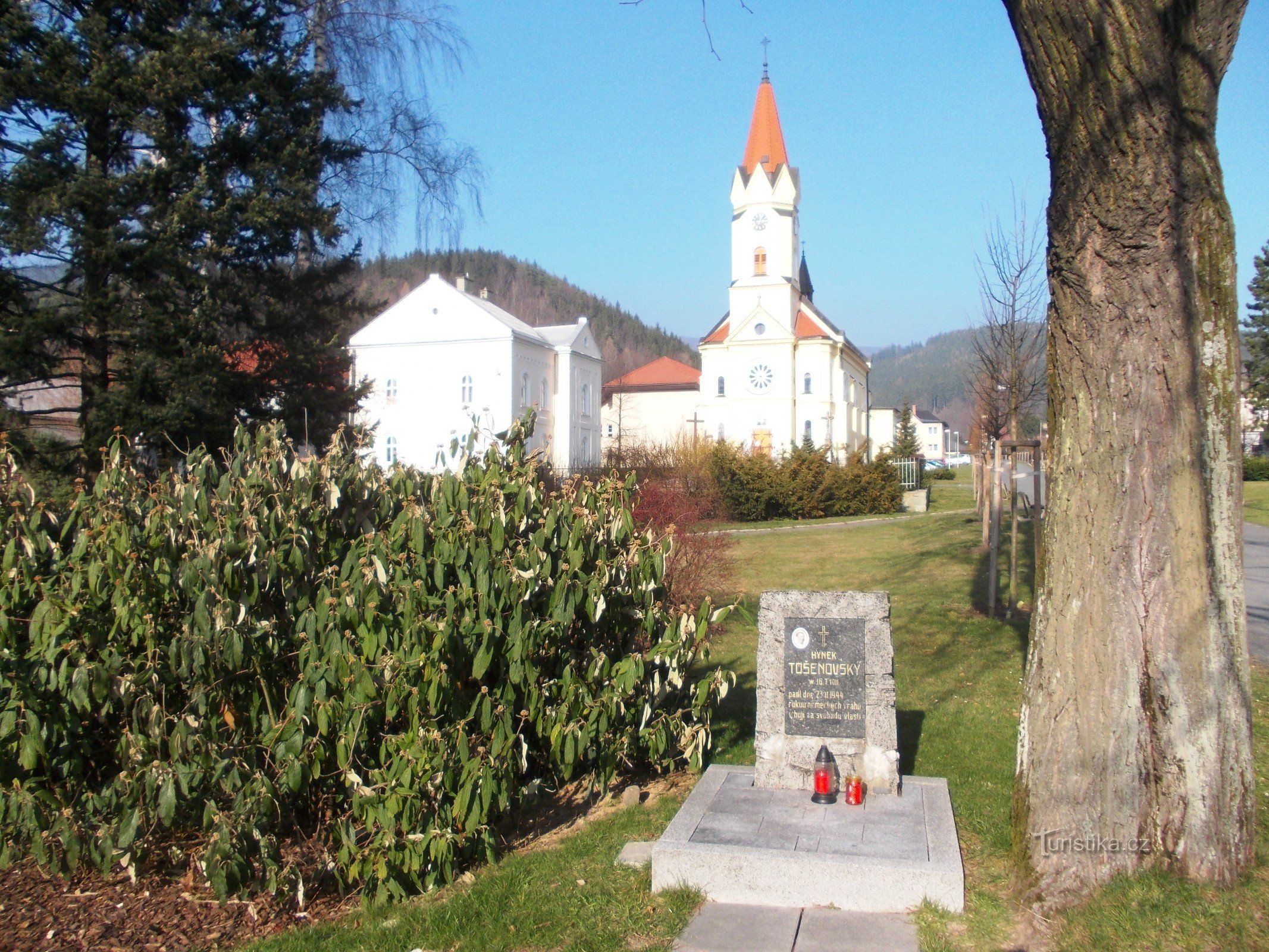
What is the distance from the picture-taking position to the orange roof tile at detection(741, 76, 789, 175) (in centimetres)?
5659

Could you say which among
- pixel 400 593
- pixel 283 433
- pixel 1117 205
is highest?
pixel 1117 205

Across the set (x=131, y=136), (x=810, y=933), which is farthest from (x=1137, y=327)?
(x=131, y=136)

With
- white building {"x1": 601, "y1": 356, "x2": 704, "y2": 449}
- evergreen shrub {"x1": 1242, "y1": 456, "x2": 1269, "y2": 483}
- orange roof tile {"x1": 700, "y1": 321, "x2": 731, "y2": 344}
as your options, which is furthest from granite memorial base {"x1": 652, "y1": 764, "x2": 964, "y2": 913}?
white building {"x1": 601, "y1": 356, "x2": 704, "y2": 449}

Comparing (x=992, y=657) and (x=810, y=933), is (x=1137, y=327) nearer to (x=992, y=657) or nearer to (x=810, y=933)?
(x=810, y=933)

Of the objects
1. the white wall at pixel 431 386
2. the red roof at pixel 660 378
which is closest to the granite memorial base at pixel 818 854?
the white wall at pixel 431 386

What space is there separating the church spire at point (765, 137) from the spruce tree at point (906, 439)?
18585 millimetres

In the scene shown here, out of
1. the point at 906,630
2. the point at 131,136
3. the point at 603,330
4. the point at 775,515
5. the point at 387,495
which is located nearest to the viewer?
the point at 387,495

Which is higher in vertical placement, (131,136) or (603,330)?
(603,330)

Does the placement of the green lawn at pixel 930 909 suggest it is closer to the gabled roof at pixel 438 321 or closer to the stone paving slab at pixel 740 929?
the stone paving slab at pixel 740 929

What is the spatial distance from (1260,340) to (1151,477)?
2709 inches

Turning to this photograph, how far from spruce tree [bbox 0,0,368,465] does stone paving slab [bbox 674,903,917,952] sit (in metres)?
9.89

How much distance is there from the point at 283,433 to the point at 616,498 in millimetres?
2101

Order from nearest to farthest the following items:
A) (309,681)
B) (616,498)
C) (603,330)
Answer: (309,681)
(616,498)
(603,330)

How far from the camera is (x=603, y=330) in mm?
109812
